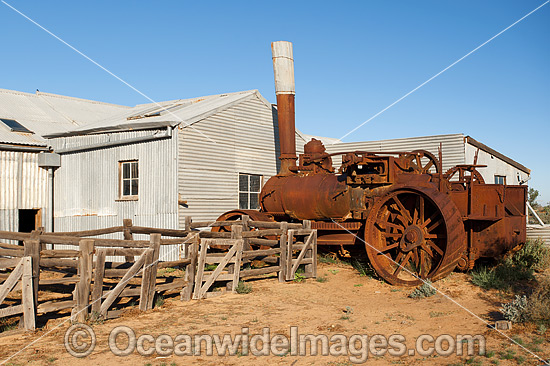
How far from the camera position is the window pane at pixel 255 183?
18734 mm

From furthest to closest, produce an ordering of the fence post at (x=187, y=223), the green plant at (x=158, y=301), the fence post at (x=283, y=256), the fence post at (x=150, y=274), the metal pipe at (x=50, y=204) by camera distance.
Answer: the metal pipe at (x=50, y=204) → the fence post at (x=187, y=223) → the fence post at (x=283, y=256) → the green plant at (x=158, y=301) → the fence post at (x=150, y=274)

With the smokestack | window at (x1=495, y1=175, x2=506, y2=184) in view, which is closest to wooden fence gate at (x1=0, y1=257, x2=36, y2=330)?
the smokestack

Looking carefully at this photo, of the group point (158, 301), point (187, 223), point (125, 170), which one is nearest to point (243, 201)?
point (187, 223)

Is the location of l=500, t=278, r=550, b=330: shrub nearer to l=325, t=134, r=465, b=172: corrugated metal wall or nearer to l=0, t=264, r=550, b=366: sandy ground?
l=0, t=264, r=550, b=366: sandy ground

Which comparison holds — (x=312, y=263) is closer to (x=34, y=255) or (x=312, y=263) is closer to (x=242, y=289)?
(x=242, y=289)

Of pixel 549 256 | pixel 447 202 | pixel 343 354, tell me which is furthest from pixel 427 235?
pixel 343 354

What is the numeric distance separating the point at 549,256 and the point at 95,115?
2013cm

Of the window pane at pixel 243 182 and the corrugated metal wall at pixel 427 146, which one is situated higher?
the corrugated metal wall at pixel 427 146

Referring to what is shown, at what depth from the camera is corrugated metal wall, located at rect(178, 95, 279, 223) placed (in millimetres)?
16266

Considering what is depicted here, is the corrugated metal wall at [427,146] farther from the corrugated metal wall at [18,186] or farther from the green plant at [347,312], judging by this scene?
the corrugated metal wall at [18,186]

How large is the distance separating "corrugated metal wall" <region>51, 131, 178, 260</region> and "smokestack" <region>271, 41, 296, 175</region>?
136 inches

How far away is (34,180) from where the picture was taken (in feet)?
61.2

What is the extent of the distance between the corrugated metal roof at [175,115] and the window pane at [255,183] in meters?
2.60

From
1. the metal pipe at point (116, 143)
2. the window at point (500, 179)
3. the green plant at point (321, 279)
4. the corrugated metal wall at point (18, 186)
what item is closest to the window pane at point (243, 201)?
the metal pipe at point (116, 143)
